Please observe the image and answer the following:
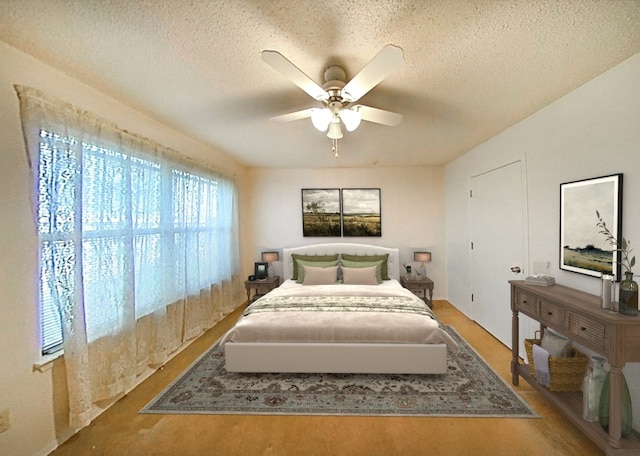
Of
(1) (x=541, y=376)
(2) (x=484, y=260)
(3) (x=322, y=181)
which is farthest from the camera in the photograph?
(3) (x=322, y=181)

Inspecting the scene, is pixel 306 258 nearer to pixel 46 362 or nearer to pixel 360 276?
pixel 360 276

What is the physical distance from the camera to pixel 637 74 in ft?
5.61

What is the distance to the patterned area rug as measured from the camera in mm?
2117

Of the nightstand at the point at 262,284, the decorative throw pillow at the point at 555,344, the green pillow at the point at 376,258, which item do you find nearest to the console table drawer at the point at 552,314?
the decorative throw pillow at the point at 555,344

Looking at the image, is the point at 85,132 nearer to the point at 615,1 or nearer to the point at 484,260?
the point at 615,1

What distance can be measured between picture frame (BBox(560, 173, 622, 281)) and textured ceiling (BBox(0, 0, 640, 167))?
2.56 ft

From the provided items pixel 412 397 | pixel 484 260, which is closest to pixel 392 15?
pixel 412 397

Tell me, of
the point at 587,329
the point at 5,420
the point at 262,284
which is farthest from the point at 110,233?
the point at 587,329

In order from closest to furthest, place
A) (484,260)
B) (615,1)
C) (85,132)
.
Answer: (615,1) → (85,132) → (484,260)

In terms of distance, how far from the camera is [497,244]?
326cm

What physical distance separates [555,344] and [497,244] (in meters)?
1.37

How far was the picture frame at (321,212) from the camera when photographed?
5000mm

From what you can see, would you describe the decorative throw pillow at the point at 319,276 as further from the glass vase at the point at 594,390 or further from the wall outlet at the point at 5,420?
the wall outlet at the point at 5,420

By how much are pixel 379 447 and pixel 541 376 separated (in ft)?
4.50
